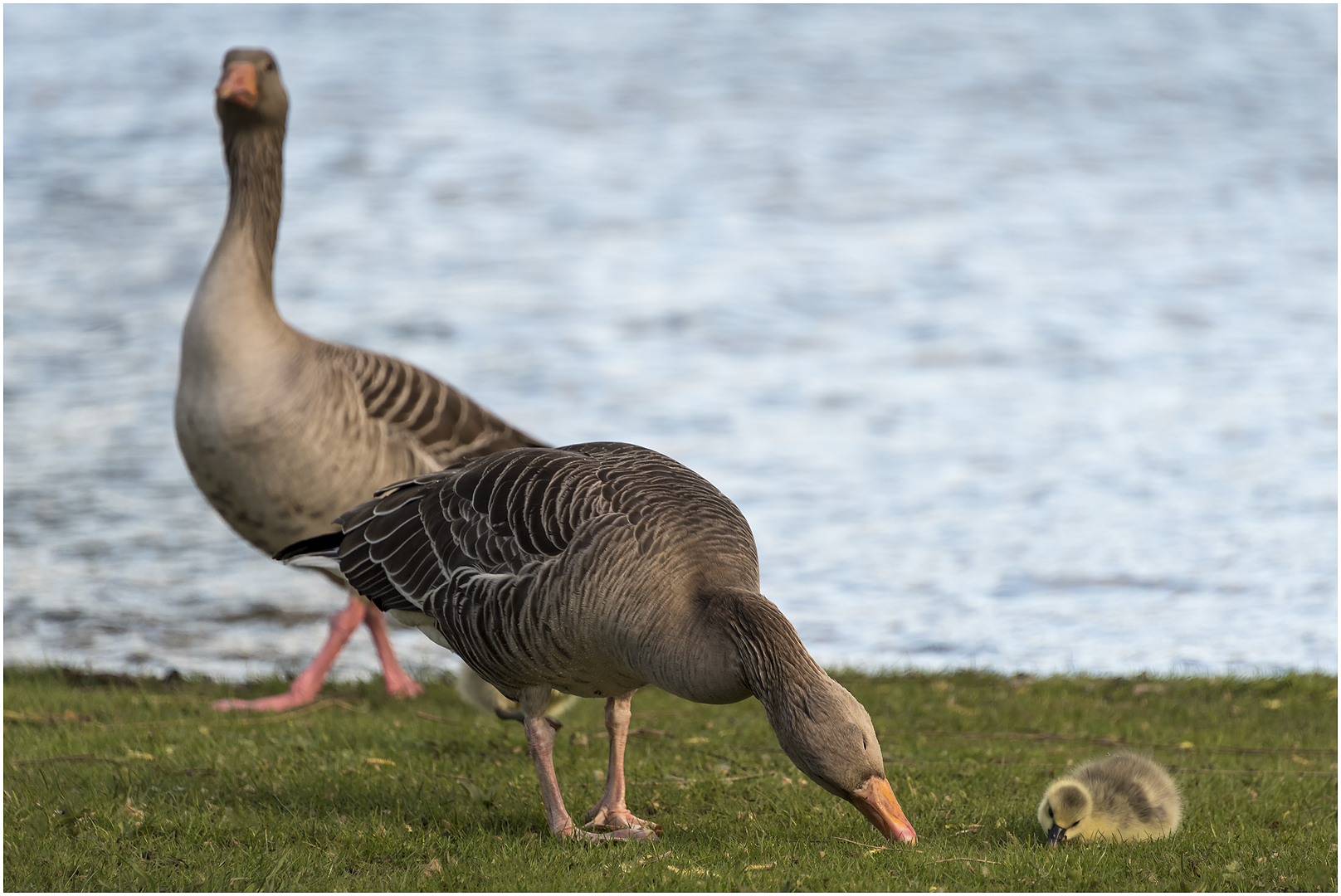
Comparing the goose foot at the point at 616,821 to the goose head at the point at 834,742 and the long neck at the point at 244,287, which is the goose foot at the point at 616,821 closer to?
the goose head at the point at 834,742

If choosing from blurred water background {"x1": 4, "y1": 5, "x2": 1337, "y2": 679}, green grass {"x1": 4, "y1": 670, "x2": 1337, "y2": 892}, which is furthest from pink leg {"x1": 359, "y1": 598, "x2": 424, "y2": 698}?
blurred water background {"x1": 4, "y1": 5, "x2": 1337, "y2": 679}

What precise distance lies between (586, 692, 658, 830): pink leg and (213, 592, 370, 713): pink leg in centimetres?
307

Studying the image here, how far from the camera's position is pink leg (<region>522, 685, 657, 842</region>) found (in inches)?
231

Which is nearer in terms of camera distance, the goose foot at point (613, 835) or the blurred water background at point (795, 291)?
the goose foot at point (613, 835)

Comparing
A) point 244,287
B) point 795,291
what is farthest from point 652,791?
point 795,291

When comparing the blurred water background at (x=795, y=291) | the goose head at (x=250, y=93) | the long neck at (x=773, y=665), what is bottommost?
the blurred water background at (x=795, y=291)

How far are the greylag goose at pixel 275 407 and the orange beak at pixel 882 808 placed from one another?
14.1ft

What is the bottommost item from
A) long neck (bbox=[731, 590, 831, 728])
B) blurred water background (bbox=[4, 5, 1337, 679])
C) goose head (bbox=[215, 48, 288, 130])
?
blurred water background (bbox=[4, 5, 1337, 679])

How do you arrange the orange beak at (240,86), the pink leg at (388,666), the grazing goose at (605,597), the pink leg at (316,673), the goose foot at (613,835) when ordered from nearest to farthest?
the grazing goose at (605,597), the goose foot at (613,835), the pink leg at (316,673), the orange beak at (240,86), the pink leg at (388,666)

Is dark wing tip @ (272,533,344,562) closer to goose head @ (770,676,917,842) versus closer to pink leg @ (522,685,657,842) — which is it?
pink leg @ (522,685,657,842)

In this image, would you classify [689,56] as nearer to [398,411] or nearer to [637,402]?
[637,402]

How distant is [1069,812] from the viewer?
568 cm

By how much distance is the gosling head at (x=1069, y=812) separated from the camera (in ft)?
18.6

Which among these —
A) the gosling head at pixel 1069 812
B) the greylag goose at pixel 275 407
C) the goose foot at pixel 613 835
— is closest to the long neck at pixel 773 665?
the goose foot at pixel 613 835
